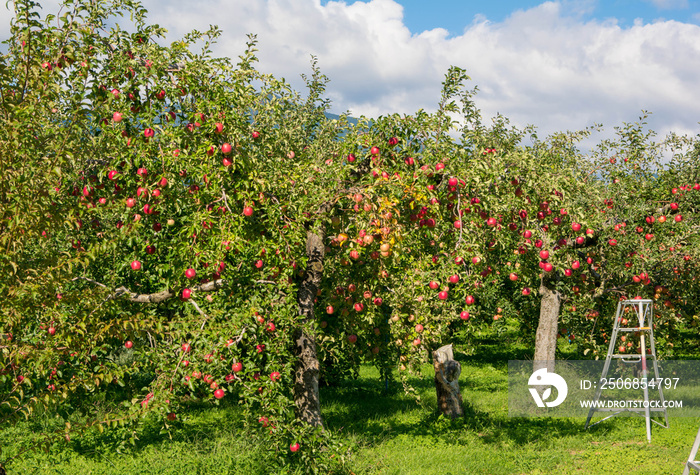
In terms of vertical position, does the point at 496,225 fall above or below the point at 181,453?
above

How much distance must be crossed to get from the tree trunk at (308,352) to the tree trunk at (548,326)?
22.9 ft

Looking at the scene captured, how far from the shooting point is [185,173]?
640 centimetres

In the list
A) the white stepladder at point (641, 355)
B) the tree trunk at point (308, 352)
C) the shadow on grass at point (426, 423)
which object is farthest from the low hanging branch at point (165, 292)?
the white stepladder at point (641, 355)

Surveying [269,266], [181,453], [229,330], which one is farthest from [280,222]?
[181,453]

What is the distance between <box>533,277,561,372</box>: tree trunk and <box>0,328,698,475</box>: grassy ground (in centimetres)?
150

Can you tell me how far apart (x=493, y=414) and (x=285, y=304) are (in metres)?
6.81

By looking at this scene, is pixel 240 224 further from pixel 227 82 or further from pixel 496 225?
pixel 496 225

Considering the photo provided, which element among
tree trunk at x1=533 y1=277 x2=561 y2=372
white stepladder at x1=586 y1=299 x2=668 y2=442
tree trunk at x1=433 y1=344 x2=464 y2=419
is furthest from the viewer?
tree trunk at x1=533 y1=277 x2=561 y2=372

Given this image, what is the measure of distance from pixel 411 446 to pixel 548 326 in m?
5.26

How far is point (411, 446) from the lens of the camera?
31.0ft

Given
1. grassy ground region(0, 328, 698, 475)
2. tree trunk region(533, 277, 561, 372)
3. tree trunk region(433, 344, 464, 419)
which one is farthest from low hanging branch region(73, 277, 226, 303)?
tree trunk region(533, 277, 561, 372)

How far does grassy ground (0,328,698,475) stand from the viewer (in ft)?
27.4

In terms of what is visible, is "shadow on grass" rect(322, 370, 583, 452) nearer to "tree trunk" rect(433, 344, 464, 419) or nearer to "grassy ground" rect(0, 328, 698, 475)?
"grassy ground" rect(0, 328, 698, 475)

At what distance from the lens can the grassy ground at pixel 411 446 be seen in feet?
27.4
